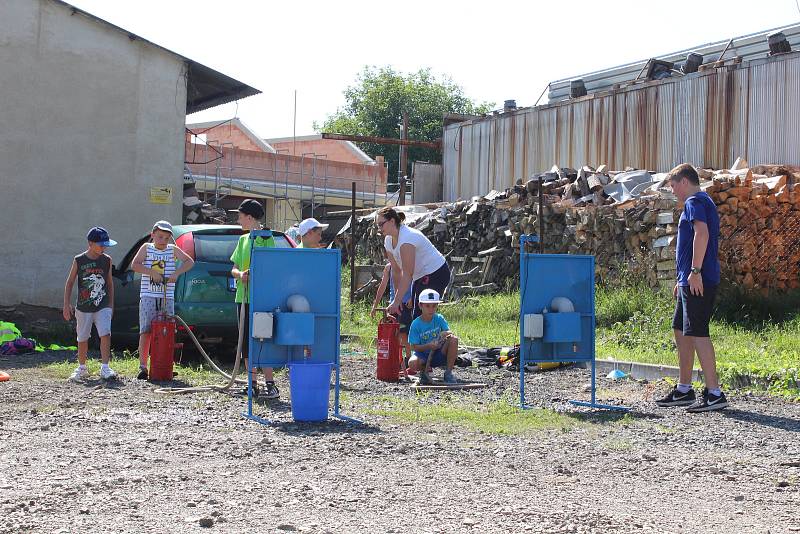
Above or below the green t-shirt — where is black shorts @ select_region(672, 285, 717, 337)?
below

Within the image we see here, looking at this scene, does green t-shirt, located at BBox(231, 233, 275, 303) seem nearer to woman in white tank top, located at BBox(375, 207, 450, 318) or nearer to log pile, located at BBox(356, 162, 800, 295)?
woman in white tank top, located at BBox(375, 207, 450, 318)

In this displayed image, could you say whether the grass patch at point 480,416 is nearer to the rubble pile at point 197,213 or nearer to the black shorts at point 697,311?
the black shorts at point 697,311

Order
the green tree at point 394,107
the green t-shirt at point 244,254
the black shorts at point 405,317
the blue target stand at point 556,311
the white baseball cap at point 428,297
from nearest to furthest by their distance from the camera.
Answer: the blue target stand at point 556,311 → the green t-shirt at point 244,254 → the white baseball cap at point 428,297 → the black shorts at point 405,317 → the green tree at point 394,107

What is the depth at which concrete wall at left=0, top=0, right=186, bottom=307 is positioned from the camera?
1588cm

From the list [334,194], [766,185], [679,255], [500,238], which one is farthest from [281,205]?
[679,255]

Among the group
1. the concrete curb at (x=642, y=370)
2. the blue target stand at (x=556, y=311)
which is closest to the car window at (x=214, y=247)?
the blue target stand at (x=556, y=311)

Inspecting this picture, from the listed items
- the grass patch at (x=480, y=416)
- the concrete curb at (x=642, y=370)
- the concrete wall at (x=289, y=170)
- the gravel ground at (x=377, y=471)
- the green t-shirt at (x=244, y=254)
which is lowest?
the gravel ground at (x=377, y=471)

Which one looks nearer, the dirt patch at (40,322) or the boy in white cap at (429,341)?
the boy in white cap at (429,341)

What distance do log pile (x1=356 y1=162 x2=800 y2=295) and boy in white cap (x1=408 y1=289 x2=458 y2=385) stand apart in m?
6.53

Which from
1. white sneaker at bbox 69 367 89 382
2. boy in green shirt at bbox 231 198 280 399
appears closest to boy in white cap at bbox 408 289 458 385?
boy in green shirt at bbox 231 198 280 399

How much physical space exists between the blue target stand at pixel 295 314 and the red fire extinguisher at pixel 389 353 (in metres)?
2.10

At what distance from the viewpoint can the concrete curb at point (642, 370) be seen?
32.8 feet

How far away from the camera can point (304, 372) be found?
7.21 m

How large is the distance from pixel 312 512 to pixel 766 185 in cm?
1248
